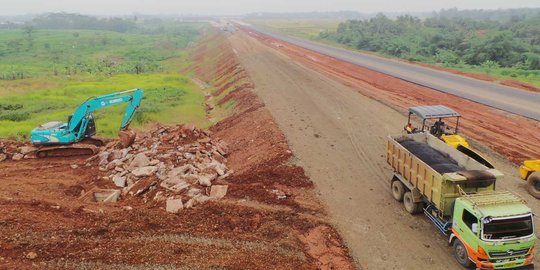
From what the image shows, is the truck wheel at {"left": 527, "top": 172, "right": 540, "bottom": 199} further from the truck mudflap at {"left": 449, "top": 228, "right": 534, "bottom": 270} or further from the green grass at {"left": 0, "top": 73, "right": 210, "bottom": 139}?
the green grass at {"left": 0, "top": 73, "right": 210, "bottom": 139}

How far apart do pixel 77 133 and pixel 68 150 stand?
47.1 inches

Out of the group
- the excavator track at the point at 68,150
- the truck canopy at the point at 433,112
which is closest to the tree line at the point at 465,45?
the truck canopy at the point at 433,112

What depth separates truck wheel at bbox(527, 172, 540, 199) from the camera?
1498 cm

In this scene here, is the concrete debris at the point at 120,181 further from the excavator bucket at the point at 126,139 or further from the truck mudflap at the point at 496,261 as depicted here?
the truck mudflap at the point at 496,261

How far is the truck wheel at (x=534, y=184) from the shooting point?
15.0 meters

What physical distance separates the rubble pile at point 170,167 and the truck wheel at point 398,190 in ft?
20.5

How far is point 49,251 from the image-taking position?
1139 cm

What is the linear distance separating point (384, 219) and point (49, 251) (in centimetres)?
1027

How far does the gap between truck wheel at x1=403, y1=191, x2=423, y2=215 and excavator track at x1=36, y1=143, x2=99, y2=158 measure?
53.4ft

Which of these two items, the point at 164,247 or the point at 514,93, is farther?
the point at 514,93

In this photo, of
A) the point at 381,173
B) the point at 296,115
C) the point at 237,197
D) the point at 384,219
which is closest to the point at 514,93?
the point at 296,115

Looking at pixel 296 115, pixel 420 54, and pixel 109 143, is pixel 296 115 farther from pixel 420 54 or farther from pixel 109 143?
pixel 420 54

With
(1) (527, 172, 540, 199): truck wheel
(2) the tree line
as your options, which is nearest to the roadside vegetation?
(2) the tree line

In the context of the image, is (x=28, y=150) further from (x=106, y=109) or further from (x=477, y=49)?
(x=477, y=49)
